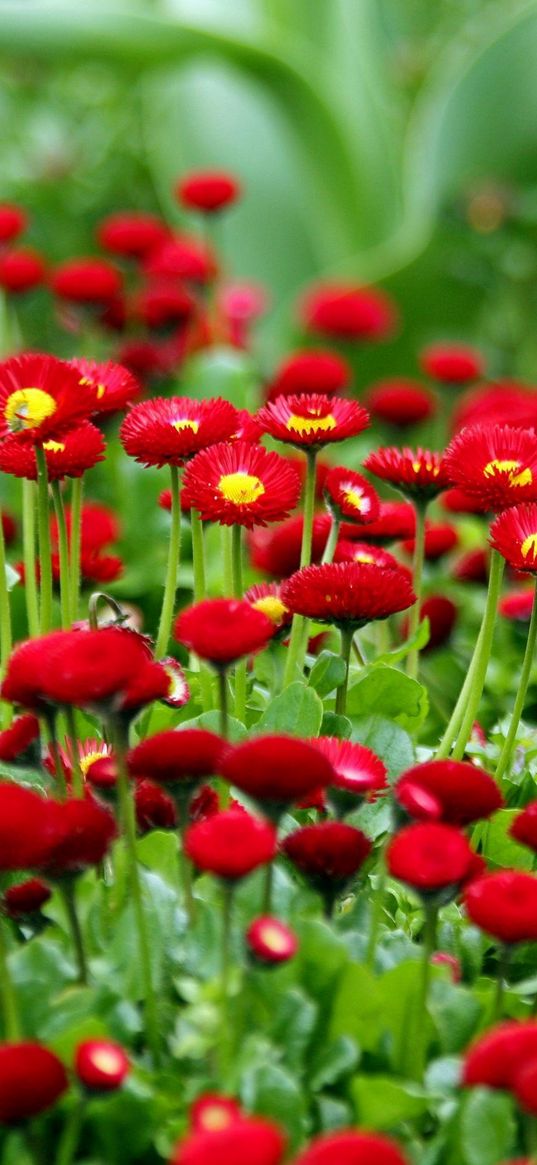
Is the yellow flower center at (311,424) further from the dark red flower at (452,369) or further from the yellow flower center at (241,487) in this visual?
the dark red flower at (452,369)

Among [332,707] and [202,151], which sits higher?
[332,707]

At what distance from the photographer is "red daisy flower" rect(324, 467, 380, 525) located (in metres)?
1.18

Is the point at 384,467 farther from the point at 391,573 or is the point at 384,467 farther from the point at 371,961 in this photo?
the point at 371,961

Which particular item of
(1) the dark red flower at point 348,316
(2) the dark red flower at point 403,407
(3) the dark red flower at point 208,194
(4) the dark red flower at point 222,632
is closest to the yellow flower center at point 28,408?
(4) the dark red flower at point 222,632

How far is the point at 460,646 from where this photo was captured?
64.5 inches

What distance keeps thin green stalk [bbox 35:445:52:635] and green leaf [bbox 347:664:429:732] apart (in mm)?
220

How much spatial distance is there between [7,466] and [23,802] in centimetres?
39

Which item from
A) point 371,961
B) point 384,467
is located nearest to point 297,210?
point 384,467

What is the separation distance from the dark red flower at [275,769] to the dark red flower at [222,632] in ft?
0.21

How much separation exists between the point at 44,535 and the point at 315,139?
2.65 m

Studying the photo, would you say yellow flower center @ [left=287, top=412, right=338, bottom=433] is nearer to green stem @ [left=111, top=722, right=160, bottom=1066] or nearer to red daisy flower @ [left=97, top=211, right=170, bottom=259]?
green stem @ [left=111, top=722, right=160, bottom=1066]

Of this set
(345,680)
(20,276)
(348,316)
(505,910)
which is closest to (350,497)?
(345,680)

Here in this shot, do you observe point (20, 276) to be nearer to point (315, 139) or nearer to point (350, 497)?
point (350, 497)

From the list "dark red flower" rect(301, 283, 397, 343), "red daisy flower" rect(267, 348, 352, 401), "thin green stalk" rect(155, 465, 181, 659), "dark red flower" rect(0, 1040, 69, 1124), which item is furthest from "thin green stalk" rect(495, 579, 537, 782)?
"dark red flower" rect(301, 283, 397, 343)
